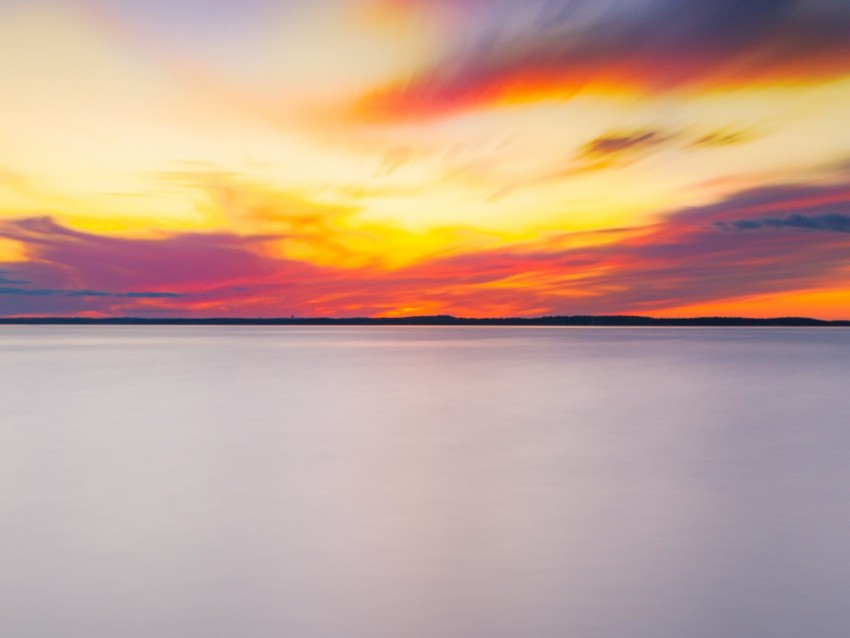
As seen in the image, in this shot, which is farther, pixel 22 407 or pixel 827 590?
pixel 22 407

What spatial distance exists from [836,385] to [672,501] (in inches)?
758

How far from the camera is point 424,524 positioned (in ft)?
24.3

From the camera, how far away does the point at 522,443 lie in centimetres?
1262

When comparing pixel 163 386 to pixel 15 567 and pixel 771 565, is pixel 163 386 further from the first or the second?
pixel 771 565

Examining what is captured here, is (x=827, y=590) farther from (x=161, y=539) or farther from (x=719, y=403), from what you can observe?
(x=719, y=403)

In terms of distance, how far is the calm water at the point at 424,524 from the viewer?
5.11 m

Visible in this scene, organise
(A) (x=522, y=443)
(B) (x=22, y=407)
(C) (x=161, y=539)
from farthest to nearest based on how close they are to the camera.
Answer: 1. (B) (x=22, y=407)
2. (A) (x=522, y=443)
3. (C) (x=161, y=539)

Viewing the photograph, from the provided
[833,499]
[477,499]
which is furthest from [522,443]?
[833,499]

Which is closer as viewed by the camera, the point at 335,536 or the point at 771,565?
the point at 771,565

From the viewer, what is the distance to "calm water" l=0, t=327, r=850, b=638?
201 inches

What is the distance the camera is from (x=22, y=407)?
58.0 feet

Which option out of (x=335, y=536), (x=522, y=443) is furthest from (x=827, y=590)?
(x=522, y=443)

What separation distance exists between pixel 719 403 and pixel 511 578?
14.7 metres

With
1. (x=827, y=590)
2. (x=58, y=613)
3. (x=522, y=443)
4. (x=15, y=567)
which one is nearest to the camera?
(x=58, y=613)
